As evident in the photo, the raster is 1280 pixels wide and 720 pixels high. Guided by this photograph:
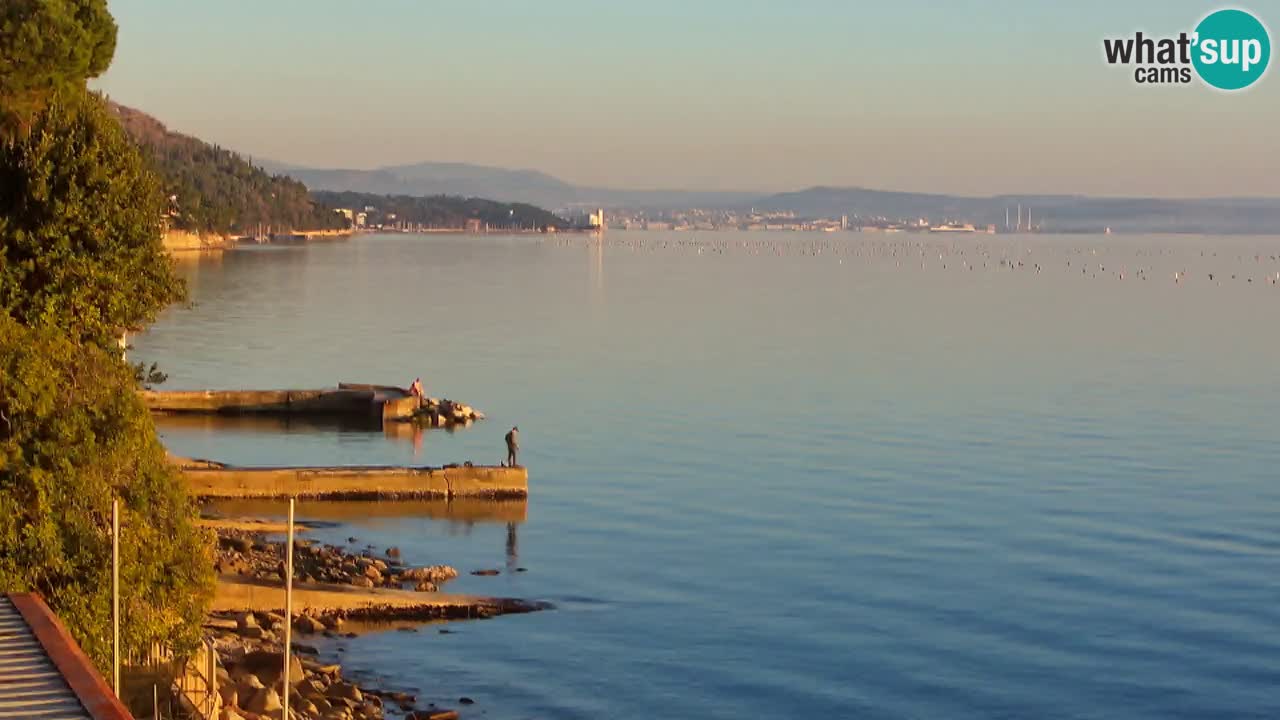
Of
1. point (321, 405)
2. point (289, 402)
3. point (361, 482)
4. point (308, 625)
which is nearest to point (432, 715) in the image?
point (308, 625)

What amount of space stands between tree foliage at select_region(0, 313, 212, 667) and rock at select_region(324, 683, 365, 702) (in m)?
2.55

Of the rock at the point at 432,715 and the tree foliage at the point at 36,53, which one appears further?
the tree foliage at the point at 36,53

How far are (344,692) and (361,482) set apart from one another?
2189 cm

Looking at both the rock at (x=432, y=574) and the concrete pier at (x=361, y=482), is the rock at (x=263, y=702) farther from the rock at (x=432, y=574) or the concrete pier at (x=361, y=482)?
the concrete pier at (x=361, y=482)

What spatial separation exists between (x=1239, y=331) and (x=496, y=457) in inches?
3175

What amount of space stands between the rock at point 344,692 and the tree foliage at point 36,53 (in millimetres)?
20141

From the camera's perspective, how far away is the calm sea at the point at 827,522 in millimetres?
35062

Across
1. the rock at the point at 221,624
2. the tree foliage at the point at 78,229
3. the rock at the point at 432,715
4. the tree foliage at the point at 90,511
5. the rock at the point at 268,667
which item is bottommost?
the rock at the point at 432,715

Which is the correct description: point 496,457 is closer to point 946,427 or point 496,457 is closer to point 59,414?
point 946,427

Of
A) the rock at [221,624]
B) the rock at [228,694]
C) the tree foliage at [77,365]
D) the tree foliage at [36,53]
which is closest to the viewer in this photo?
the rock at [228,694]

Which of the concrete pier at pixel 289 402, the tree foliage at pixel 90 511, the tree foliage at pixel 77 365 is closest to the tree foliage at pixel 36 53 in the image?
the tree foliage at pixel 77 365

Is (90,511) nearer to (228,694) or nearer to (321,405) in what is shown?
(228,694)

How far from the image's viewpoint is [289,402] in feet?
246

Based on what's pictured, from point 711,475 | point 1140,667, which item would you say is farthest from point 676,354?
point 1140,667
